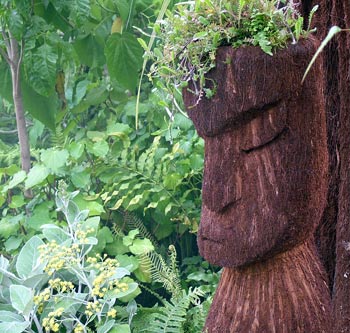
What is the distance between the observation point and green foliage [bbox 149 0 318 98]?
1511mm

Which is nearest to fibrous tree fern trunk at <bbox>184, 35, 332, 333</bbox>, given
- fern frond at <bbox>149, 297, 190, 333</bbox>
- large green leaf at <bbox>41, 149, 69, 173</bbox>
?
fern frond at <bbox>149, 297, 190, 333</bbox>

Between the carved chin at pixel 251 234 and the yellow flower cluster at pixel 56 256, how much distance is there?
2.07ft

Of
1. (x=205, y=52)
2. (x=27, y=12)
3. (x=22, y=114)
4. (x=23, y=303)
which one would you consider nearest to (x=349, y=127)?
(x=205, y=52)

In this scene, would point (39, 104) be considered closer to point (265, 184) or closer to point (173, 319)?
point (173, 319)

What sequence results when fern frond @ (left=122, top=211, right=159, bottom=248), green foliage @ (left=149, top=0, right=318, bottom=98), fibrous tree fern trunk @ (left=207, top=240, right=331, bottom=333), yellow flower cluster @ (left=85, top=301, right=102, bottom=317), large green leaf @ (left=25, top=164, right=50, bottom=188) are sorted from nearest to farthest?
green foliage @ (left=149, top=0, right=318, bottom=98), fibrous tree fern trunk @ (left=207, top=240, right=331, bottom=333), yellow flower cluster @ (left=85, top=301, right=102, bottom=317), large green leaf @ (left=25, top=164, right=50, bottom=188), fern frond @ (left=122, top=211, right=159, bottom=248)

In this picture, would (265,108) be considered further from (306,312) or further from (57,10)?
(57,10)

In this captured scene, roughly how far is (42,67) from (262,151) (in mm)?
1283

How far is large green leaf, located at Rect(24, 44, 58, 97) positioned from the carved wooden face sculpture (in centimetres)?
110

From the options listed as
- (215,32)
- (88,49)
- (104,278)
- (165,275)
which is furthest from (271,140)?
(88,49)

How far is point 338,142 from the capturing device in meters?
1.79

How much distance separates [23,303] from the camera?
216cm

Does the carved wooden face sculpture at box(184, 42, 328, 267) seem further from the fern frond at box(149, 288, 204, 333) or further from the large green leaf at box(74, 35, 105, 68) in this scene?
the large green leaf at box(74, 35, 105, 68)

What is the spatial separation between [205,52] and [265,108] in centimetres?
19

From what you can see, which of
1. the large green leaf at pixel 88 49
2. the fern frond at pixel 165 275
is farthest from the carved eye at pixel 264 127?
the large green leaf at pixel 88 49
